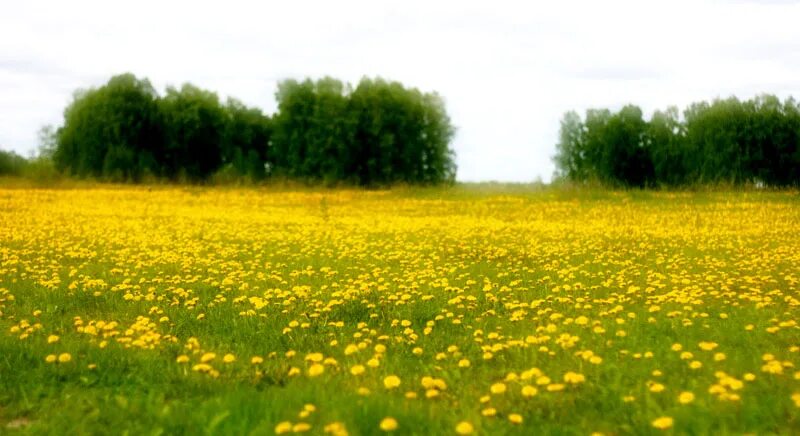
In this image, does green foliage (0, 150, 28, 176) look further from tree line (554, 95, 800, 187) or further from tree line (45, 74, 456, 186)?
tree line (554, 95, 800, 187)

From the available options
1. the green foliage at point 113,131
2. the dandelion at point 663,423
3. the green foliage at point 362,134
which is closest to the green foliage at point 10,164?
the green foliage at point 113,131

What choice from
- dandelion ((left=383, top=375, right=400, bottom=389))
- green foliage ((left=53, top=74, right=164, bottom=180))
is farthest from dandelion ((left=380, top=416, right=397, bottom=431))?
green foliage ((left=53, top=74, right=164, bottom=180))

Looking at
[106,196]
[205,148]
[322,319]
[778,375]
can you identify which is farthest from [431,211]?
[205,148]

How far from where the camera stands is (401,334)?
7094mm

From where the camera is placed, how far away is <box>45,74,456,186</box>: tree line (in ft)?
A: 177

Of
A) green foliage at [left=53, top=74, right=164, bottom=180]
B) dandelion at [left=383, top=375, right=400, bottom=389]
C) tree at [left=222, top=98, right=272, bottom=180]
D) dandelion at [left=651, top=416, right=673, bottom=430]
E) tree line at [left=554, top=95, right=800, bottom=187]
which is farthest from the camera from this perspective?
tree at [left=222, top=98, right=272, bottom=180]

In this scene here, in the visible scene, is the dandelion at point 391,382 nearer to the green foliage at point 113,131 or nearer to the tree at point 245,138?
the green foliage at point 113,131

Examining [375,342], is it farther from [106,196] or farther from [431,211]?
[106,196]

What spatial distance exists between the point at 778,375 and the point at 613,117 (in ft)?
168

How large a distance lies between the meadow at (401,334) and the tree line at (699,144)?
28301 mm

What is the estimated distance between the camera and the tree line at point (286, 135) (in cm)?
5409

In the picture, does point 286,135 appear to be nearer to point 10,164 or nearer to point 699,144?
point 10,164

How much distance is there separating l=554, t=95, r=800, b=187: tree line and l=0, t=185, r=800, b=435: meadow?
28301 mm

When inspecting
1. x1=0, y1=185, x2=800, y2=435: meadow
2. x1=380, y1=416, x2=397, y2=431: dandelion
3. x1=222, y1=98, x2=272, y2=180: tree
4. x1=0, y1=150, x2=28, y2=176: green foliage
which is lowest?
x1=0, y1=185, x2=800, y2=435: meadow
